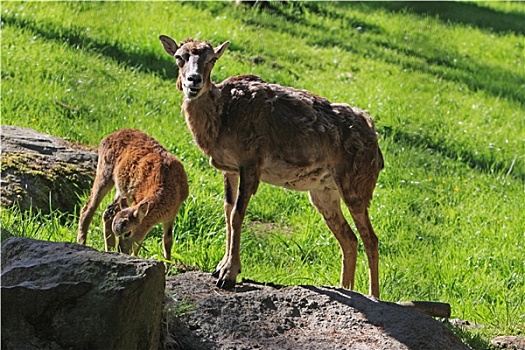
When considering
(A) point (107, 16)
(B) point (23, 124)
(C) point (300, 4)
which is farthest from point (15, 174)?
(C) point (300, 4)

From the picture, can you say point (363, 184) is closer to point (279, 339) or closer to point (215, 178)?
point (279, 339)

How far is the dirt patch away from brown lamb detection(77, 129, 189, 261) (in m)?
1.10

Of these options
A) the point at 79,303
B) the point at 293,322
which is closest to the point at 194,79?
the point at 293,322

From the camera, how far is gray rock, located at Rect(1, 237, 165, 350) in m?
4.71

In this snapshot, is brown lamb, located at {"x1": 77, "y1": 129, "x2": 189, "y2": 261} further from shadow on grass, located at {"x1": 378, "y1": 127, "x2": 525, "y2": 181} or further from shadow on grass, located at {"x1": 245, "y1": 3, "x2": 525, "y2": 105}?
shadow on grass, located at {"x1": 245, "y1": 3, "x2": 525, "y2": 105}

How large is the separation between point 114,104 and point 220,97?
224 inches

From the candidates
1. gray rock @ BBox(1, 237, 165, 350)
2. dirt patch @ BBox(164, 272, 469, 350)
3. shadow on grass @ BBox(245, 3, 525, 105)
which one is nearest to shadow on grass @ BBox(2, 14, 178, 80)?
shadow on grass @ BBox(245, 3, 525, 105)

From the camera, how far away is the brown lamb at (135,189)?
7590mm

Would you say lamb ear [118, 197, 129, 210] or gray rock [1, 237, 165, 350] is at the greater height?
gray rock [1, 237, 165, 350]

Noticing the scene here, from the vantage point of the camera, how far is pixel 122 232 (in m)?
7.47

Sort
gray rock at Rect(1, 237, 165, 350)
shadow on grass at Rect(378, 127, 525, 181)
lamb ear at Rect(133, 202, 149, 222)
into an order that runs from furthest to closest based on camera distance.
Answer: shadow on grass at Rect(378, 127, 525, 181) < lamb ear at Rect(133, 202, 149, 222) < gray rock at Rect(1, 237, 165, 350)

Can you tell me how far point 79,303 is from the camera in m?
4.79

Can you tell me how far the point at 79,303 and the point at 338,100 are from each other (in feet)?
31.7

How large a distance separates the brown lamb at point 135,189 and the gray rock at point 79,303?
7.97ft
